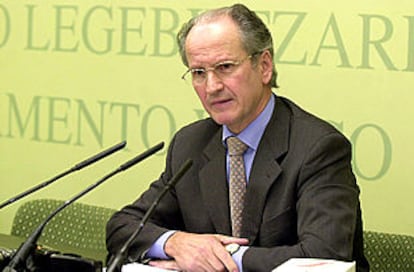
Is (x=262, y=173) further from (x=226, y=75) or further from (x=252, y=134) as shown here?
(x=226, y=75)

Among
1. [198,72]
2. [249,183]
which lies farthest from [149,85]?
[249,183]

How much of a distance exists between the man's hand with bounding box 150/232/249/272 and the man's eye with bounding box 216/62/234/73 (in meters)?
0.44

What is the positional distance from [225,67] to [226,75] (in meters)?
0.02

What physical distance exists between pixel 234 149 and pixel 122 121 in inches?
52.4

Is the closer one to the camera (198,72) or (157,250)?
(157,250)

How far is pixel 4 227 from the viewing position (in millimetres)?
4113

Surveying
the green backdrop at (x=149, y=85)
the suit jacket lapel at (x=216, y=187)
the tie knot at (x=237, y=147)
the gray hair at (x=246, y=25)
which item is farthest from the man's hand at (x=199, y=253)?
the green backdrop at (x=149, y=85)

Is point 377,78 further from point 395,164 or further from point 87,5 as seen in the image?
point 87,5

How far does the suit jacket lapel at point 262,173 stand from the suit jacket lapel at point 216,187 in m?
0.07

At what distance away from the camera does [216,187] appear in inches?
95.7

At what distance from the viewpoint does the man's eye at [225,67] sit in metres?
2.36

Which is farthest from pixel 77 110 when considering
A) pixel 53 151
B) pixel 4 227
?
pixel 4 227

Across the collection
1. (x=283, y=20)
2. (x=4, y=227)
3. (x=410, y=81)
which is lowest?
(x=4, y=227)

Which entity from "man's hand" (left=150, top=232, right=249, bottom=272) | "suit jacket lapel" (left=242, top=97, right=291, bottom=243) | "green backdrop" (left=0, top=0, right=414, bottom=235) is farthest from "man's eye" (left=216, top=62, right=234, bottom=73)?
"green backdrop" (left=0, top=0, right=414, bottom=235)
